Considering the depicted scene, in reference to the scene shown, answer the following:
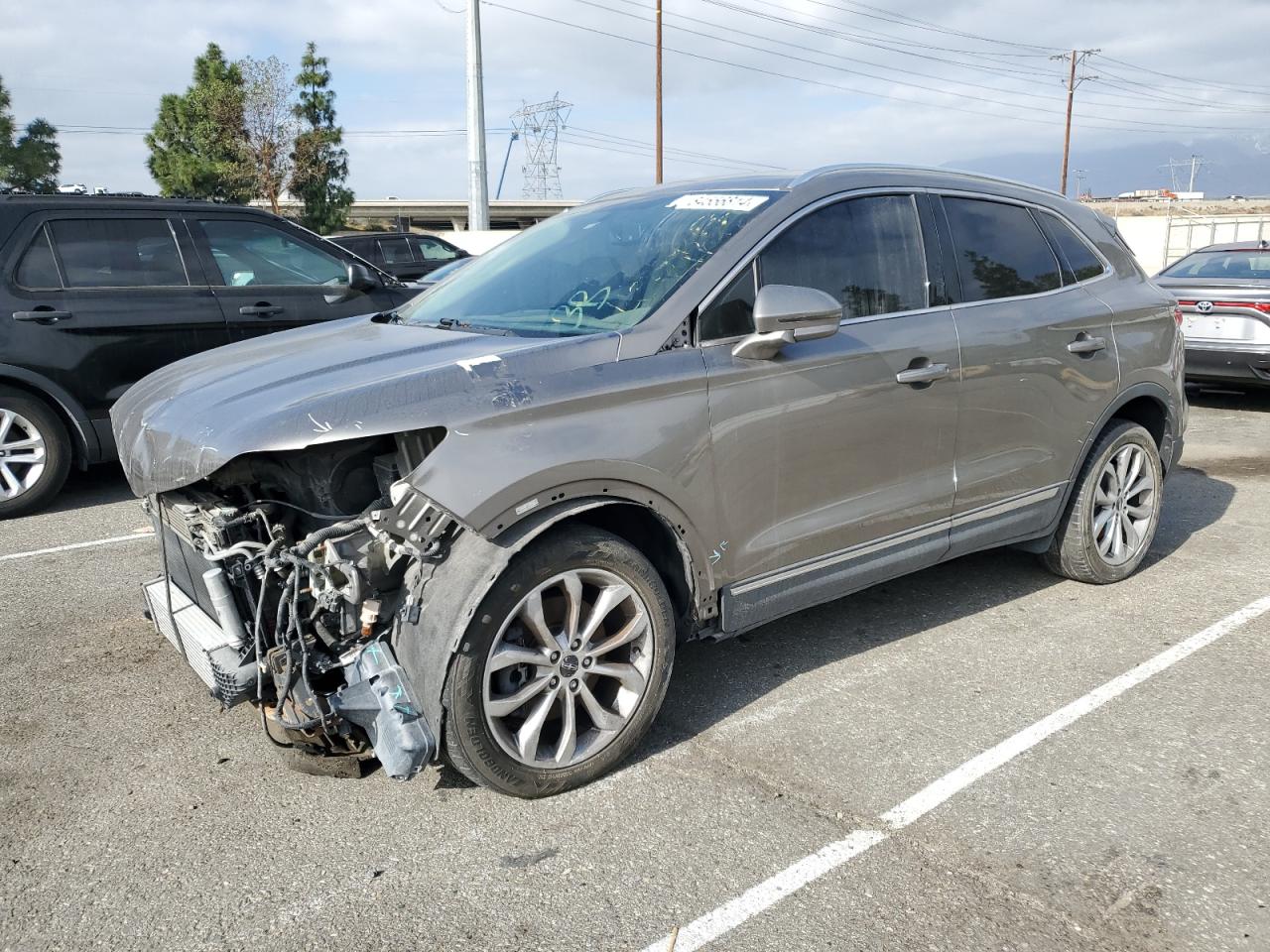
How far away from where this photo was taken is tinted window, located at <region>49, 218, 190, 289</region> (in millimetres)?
6562

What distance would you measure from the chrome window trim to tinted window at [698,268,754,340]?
0.01 meters

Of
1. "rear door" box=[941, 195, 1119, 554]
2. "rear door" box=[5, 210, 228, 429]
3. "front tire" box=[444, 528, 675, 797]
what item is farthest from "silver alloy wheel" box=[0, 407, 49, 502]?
"rear door" box=[941, 195, 1119, 554]

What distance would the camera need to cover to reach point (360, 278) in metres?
6.56

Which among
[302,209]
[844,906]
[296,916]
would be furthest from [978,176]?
[302,209]

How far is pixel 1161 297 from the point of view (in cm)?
511

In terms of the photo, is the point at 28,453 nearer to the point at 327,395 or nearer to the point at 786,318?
the point at 327,395

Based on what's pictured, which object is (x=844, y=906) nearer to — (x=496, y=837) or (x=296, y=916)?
(x=496, y=837)

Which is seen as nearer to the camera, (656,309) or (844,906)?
(844,906)

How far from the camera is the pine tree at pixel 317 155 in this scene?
1375 inches

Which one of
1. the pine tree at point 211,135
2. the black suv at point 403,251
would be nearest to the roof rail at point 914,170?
the black suv at point 403,251

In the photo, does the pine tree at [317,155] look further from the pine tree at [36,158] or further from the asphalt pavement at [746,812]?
the asphalt pavement at [746,812]

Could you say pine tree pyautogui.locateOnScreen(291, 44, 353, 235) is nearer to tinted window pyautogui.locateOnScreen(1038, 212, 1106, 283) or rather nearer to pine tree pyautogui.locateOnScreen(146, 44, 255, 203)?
pine tree pyautogui.locateOnScreen(146, 44, 255, 203)

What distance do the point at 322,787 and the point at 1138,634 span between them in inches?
133

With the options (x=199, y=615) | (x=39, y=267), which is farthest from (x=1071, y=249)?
(x=39, y=267)
